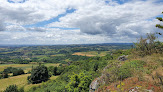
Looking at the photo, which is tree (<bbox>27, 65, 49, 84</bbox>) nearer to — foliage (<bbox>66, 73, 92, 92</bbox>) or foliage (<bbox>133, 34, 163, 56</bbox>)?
foliage (<bbox>66, 73, 92, 92</bbox>)

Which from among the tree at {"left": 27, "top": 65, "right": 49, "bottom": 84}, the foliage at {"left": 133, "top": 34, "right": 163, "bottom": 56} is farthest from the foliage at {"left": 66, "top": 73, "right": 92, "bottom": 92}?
the tree at {"left": 27, "top": 65, "right": 49, "bottom": 84}

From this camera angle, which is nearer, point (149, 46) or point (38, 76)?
point (149, 46)

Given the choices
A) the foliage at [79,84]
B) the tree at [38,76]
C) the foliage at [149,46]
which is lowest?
the tree at [38,76]

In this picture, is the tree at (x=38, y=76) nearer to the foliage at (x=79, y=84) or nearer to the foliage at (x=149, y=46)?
the foliage at (x=79, y=84)

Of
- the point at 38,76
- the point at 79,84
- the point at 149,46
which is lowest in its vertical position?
the point at 38,76

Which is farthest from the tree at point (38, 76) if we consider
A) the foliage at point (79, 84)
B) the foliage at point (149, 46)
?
the foliage at point (149, 46)

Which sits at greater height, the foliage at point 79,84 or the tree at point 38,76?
the foliage at point 79,84

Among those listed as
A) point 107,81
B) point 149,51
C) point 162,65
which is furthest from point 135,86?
point 149,51

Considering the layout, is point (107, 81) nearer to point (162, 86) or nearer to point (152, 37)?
point (162, 86)

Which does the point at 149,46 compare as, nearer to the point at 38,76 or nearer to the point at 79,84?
the point at 79,84

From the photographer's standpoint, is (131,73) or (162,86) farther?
(131,73)

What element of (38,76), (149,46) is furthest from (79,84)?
(38,76)
